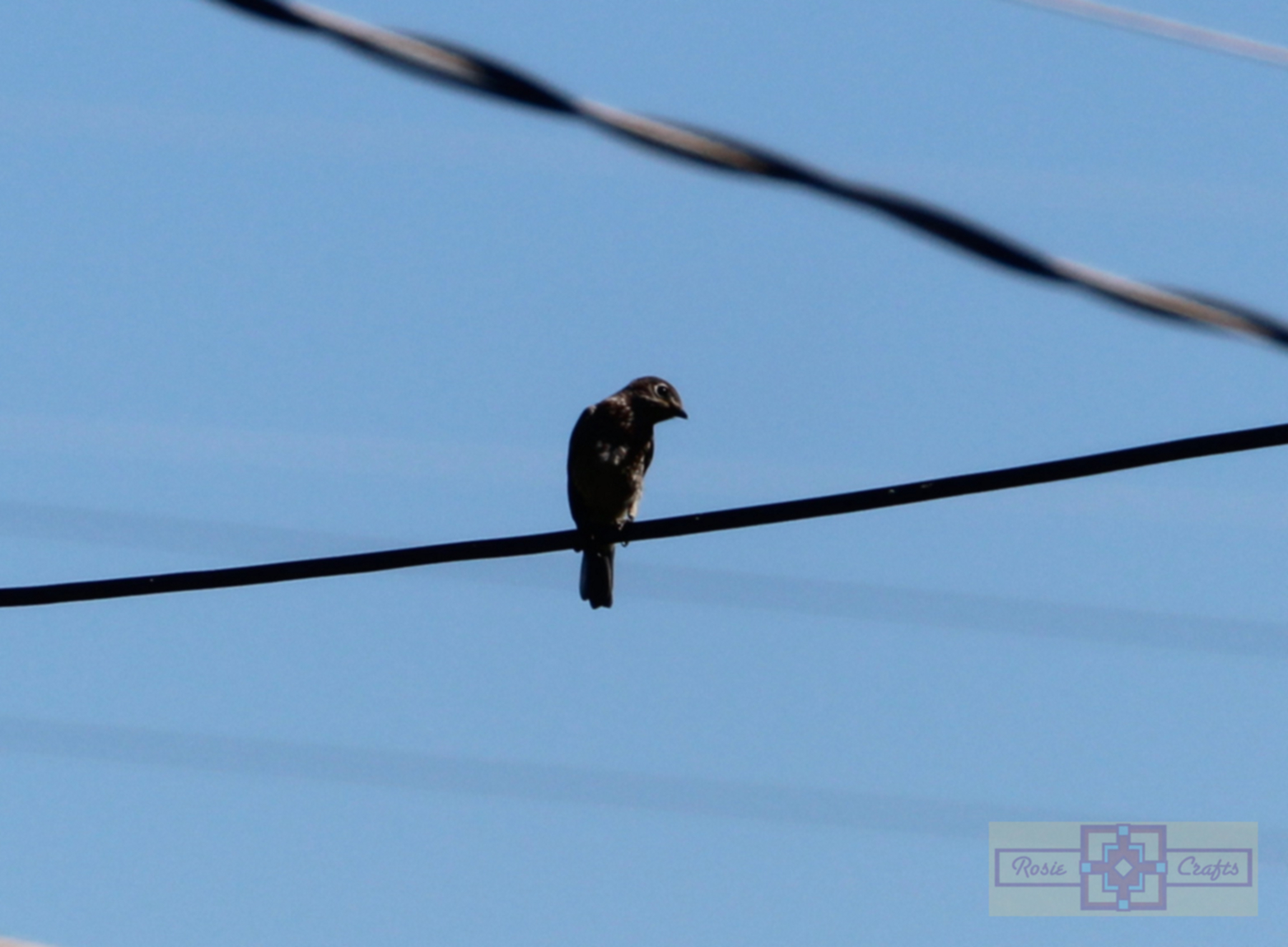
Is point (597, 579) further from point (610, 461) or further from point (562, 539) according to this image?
point (562, 539)

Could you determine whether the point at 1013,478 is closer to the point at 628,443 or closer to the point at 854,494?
the point at 854,494

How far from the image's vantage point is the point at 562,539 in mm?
5305

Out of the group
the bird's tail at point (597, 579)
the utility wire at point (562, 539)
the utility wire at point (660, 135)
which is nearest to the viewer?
the utility wire at point (660, 135)

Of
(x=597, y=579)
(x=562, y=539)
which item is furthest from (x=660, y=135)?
(x=597, y=579)

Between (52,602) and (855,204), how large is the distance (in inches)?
127

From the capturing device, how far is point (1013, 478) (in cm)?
429

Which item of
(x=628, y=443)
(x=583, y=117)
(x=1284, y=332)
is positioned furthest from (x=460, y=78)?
(x=628, y=443)

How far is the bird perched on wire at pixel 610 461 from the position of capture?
9.45 meters

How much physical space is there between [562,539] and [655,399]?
456 cm

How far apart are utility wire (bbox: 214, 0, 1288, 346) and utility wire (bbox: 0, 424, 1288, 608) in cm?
103

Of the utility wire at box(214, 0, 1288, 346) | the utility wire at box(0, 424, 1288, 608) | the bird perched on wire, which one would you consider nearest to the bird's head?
the bird perched on wire

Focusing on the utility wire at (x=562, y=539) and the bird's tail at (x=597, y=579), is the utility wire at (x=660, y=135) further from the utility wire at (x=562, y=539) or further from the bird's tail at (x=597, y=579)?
the bird's tail at (x=597, y=579)

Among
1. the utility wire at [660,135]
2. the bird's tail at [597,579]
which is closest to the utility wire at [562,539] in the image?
the utility wire at [660,135]

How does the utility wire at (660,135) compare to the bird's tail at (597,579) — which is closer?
the utility wire at (660,135)
